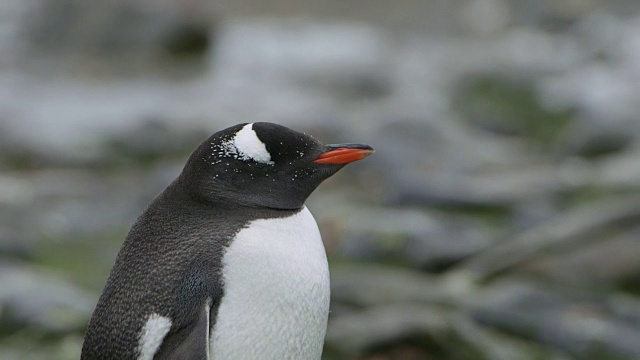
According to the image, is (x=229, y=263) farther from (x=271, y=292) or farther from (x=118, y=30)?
(x=118, y=30)

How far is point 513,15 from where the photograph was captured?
15797 millimetres

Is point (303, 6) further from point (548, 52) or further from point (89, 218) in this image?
point (89, 218)

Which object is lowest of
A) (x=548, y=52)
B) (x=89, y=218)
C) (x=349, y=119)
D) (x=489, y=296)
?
(x=89, y=218)

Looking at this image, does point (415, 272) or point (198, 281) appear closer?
point (198, 281)

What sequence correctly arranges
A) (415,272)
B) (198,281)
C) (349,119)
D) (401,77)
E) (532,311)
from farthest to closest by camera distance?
(401,77), (349,119), (415,272), (532,311), (198,281)

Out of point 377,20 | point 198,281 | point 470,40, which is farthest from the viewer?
point 377,20

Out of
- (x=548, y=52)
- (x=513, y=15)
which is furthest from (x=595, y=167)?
(x=513, y=15)

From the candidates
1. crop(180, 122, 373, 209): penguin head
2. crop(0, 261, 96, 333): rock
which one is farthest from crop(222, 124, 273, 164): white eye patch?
crop(0, 261, 96, 333): rock

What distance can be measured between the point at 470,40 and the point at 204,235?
41.6ft

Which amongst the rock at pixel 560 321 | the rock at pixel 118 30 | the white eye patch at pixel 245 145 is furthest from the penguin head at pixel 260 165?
the rock at pixel 118 30

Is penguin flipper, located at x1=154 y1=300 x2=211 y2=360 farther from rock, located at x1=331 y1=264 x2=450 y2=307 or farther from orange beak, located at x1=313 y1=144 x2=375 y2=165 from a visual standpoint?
rock, located at x1=331 y1=264 x2=450 y2=307

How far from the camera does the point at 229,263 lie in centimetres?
268

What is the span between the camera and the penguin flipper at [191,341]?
2602 mm

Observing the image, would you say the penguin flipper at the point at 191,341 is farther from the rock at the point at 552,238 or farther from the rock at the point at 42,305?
the rock at the point at 552,238
